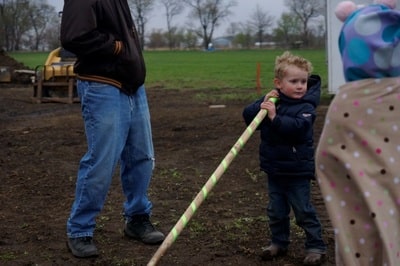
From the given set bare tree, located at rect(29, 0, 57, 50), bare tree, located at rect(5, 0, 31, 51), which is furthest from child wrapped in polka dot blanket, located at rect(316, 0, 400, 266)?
bare tree, located at rect(29, 0, 57, 50)

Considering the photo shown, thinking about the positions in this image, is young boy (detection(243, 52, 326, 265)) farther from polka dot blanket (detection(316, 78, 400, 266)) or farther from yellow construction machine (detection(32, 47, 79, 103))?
yellow construction machine (detection(32, 47, 79, 103))

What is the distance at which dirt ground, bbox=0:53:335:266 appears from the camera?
4.68 metres

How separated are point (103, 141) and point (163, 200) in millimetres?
1783

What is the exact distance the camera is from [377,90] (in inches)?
119

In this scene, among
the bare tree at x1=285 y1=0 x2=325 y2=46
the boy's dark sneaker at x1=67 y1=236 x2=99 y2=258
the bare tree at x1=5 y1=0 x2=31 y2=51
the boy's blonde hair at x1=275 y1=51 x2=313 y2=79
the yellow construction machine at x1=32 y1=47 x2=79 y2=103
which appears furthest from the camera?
the bare tree at x1=285 y1=0 x2=325 y2=46

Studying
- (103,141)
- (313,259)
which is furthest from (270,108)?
(103,141)

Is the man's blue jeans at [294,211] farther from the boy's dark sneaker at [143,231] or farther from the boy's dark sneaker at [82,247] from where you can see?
the boy's dark sneaker at [82,247]

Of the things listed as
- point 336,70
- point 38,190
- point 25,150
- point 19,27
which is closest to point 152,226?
point 38,190

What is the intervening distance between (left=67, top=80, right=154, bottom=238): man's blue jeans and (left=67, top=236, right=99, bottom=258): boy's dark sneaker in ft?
0.12

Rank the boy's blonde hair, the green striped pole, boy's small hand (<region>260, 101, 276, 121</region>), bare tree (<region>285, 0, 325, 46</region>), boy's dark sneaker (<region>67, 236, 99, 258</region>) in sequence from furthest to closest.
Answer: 1. bare tree (<region>285, 0, 325, 46</region>)
2. boy's dark sneaker (<region>67, 236, 99, 258</region>)
3. the boy's blonde hair
4. boy's small hand (<region>260, 101, 276, 121</region>)
5. the green striped pole

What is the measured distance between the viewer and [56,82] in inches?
679

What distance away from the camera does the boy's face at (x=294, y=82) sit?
14.0ft

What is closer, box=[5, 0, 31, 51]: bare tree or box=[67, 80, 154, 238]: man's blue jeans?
box=[67, 80, 154, 238]: man's blue jeans

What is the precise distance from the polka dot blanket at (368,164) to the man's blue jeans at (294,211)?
4.08 ft
